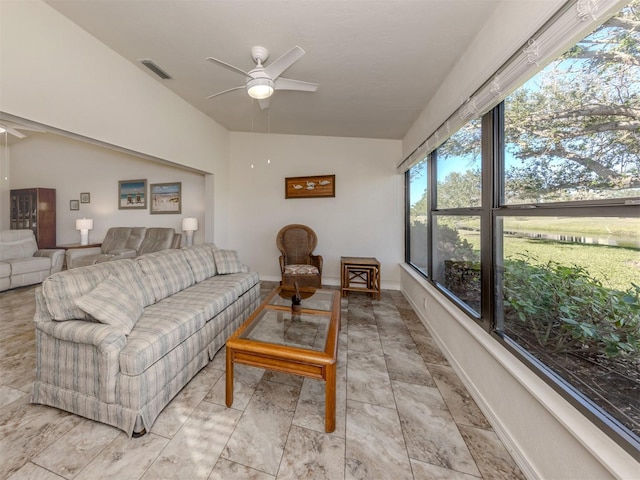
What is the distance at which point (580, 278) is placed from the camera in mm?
1049

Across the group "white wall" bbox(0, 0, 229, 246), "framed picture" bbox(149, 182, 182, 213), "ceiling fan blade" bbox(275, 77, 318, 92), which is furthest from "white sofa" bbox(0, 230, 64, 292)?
"ceiling fan blade" bbox(275, 77, 318, 92)

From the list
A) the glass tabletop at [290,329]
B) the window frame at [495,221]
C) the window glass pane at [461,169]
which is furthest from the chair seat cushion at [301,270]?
the window glass pane at [461,169]

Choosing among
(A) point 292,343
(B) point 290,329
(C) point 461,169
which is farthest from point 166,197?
A: (C) point 461,169

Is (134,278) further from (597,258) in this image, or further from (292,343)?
(597,258)

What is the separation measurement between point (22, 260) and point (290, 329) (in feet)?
17.5

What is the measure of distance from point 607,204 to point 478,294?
3.43 feet

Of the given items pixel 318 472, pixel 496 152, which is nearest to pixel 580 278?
pixel 496 152

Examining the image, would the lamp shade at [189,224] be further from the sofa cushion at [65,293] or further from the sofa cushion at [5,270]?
the sofa cushion at [65,293]

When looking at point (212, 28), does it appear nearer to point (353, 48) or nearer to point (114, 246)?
point (353, 48)

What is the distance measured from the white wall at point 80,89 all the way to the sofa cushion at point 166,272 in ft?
4.09

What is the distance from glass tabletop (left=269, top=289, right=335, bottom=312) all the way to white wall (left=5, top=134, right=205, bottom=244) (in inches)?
118

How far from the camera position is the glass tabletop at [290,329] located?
1.61 meters

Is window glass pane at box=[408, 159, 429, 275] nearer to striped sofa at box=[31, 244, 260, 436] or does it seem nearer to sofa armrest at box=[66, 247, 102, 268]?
striped sofa at box=[31, 244, 260, 436]

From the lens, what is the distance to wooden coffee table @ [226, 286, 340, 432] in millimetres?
1375
